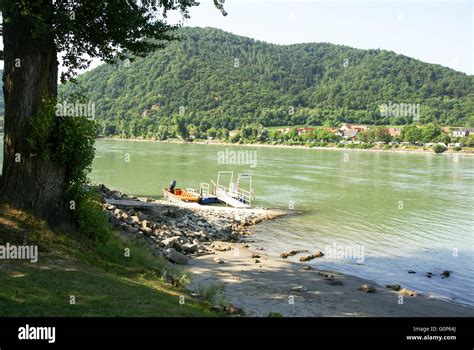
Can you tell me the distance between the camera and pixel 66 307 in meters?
8.24

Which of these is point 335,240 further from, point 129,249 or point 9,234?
point 9,234

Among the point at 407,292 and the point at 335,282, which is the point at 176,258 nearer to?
the point at 335,282

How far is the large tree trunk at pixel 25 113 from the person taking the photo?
12062 mm

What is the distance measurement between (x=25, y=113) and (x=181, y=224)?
1386 cm

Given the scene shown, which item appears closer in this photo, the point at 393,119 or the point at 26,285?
the point at 26,285

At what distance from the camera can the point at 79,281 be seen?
993cm

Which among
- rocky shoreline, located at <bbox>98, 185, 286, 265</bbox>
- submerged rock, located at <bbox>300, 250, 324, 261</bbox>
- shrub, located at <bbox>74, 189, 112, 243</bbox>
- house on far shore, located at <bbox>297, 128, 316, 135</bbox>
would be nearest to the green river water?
submerged rock, located at <bbox>300, 250, 324, 261</bbox>

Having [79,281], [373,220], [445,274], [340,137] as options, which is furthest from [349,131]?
[79,281]

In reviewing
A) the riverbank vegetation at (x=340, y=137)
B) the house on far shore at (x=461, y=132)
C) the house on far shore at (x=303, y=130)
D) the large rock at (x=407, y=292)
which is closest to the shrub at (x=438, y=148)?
the riverbank vegetation at (x=340, y=137)

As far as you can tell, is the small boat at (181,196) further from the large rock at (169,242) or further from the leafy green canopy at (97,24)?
the leafy green canopy at (97,24)

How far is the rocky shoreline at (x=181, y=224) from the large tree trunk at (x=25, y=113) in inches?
209
